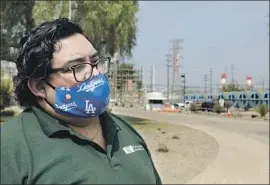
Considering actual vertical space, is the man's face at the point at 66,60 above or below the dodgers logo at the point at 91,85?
above

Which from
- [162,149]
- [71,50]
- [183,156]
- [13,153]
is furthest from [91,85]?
[162,149]

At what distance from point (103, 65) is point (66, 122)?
1.32 ft

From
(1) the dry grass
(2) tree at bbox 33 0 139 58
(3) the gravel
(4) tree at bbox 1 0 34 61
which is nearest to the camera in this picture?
(3) the gravel

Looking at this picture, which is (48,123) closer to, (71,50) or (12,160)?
(12,160)

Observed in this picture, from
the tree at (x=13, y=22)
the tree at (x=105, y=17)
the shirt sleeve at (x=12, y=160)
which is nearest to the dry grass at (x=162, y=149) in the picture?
the tree at (x=105, y=17)

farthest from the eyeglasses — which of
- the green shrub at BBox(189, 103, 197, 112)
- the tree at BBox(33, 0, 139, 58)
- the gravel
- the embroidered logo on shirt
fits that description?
the green shrub at BBox(189, 103, 197, 112)

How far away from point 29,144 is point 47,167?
13 centimetres

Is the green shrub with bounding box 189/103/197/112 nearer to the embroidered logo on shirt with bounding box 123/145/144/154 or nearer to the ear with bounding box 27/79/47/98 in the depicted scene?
the embroidered logo on shirt with bounding box 123/145/144/154

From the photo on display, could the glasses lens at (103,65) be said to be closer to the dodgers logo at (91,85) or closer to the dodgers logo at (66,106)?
the dodgers logo at (91,85)

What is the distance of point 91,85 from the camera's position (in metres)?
2.47

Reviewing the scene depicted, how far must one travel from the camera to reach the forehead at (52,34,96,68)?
2443 millimetres

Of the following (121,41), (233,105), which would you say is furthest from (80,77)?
(233,105)

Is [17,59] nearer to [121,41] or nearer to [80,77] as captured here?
[80,77]

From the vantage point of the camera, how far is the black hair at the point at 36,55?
2414mm
